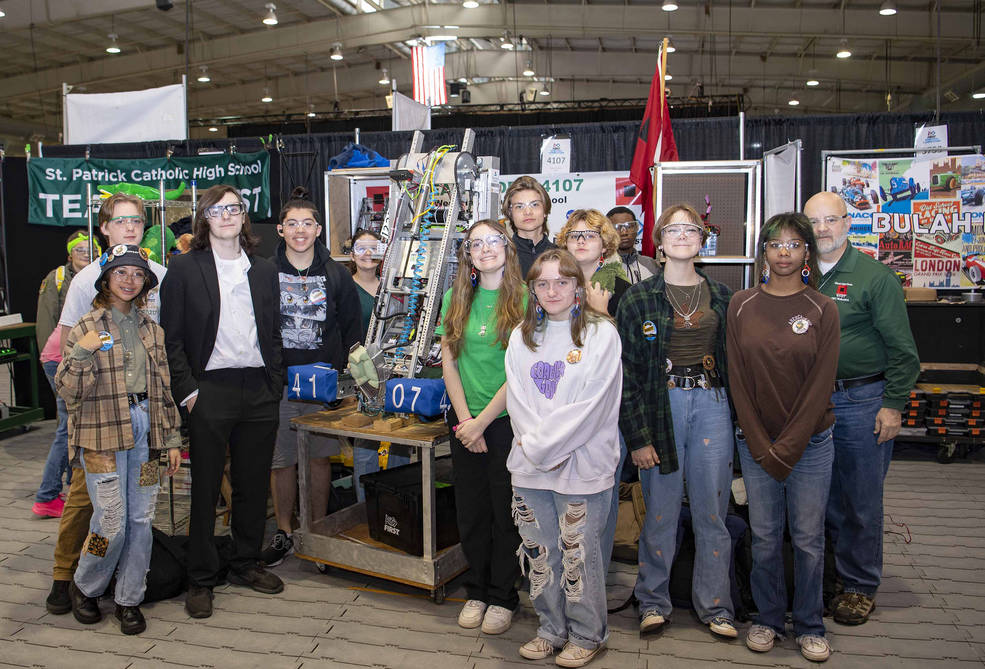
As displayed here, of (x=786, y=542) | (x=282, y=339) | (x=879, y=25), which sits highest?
(x=879, y=25)

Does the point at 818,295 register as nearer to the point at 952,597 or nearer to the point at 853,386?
the point at 853,386

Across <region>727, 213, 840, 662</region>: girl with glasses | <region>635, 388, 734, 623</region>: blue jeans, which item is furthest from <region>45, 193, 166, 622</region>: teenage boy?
<region>727, 213, 840, 662</region>: girl with glasses

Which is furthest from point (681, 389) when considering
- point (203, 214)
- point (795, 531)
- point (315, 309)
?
point (203, 214)

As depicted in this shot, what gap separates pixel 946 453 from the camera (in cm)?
552

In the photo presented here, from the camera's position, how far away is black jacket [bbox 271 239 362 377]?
3.60 metres

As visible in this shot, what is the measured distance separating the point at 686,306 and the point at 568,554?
100 cm

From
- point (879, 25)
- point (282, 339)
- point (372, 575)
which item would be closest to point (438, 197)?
point (282, 339)

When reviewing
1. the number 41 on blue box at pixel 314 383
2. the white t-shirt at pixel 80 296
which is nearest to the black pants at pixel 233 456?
the number 41 on blue box at pixel 314 383

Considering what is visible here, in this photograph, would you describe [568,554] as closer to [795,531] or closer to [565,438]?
[565,438]

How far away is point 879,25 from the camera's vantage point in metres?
11.0

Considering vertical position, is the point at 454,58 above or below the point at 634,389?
above

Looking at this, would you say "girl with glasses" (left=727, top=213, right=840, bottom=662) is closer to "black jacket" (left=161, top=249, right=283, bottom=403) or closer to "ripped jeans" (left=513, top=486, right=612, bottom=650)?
"ripped jeans" (left=513, top=486, right=612, bottom=650)

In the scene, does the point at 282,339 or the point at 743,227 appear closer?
the point at 282,339

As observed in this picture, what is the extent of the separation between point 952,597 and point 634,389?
1.82m
